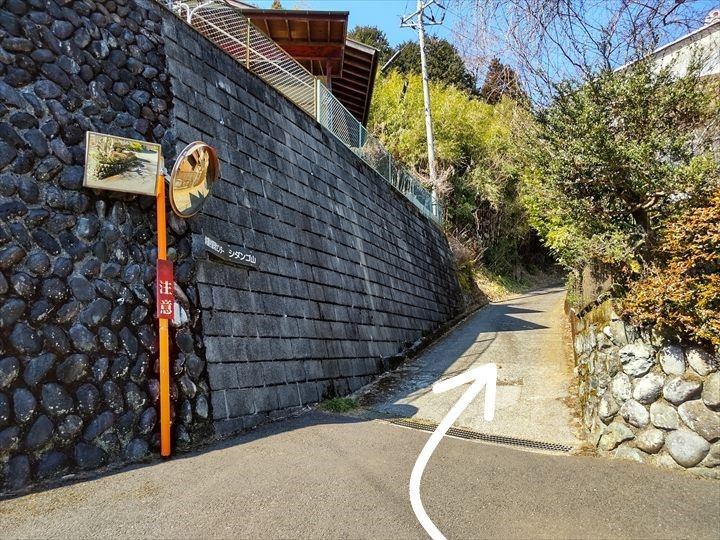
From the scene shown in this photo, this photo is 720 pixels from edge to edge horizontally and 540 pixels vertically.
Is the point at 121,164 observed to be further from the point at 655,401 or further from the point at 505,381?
the point at 505,381

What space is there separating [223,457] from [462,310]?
14101 millimetres

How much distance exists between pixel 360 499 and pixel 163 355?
237cm

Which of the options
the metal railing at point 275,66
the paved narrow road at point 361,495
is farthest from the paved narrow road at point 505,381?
the metal railing at point 275,66

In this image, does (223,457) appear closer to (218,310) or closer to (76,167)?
(218,310)

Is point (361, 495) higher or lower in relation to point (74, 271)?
lower

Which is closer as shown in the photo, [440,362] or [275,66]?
[275,66]

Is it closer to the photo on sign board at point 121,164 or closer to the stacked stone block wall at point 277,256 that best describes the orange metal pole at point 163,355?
the photo on sign board at point 121,164

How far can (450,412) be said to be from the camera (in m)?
6.95

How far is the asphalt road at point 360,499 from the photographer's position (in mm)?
3395

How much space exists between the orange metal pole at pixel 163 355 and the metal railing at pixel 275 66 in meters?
3.50

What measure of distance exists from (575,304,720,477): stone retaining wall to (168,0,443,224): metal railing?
270 inches

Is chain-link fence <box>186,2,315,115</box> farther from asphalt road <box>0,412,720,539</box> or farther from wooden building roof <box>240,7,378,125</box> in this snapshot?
asphalt road <box>0,412,720,539</box>

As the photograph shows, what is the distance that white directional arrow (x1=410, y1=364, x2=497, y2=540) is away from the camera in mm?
3678

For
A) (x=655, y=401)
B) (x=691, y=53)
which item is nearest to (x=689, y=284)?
(x=655, y=401)
